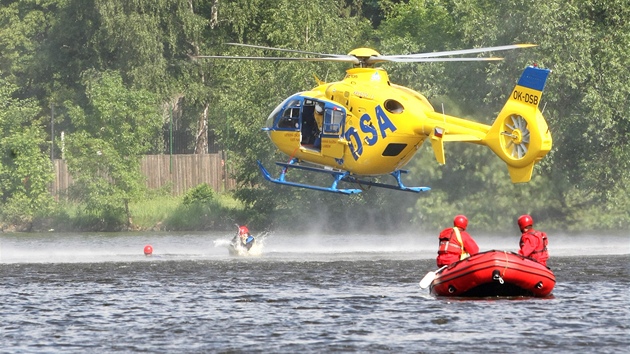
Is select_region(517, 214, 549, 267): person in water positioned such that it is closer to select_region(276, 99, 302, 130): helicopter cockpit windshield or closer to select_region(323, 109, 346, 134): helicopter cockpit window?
select_region(323, 109, 346, 134): helicopter cockpit window

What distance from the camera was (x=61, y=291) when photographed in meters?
34.8

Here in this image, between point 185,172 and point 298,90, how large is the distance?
35.7ft

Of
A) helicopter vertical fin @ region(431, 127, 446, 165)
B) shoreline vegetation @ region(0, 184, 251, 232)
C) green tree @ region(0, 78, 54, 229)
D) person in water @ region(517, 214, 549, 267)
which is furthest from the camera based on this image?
green tree @ region(0, 78, 54, 229)

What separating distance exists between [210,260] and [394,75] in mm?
19655

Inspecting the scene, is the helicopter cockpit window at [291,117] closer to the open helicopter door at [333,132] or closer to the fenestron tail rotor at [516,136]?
the open helicopter door at [333,132]

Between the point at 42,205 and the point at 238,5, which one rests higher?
the point at 238,5

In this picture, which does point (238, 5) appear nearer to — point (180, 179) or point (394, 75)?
point (180, 179)

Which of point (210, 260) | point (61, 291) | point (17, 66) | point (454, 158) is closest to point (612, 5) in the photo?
point (454, 158)

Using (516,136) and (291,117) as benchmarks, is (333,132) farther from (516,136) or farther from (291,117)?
(516,136)

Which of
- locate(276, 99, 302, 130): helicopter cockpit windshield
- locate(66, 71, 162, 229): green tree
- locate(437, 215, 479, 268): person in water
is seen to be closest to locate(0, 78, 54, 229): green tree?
locate(66, 71, 162, 229): green tree

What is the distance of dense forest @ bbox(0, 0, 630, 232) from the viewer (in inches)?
2266

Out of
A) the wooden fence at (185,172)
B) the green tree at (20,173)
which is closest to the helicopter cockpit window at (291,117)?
the green tree at (20,173)

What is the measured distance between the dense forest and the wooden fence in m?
2.25

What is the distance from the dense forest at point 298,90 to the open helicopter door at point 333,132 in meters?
20.3
